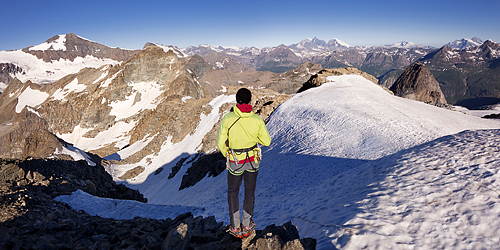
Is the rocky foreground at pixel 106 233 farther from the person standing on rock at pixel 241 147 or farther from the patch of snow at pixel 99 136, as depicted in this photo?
the patch of snow at pixel 99 136

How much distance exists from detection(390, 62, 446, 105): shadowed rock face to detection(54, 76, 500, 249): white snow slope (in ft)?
320

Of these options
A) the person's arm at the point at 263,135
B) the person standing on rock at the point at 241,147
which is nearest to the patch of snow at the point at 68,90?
the person standing on rock at the point at 241,147

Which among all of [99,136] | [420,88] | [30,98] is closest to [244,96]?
[420,88]

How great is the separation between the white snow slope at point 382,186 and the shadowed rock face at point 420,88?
97660mm

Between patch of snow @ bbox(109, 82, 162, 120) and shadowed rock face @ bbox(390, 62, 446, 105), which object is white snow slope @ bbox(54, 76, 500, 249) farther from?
patch of snow @ bbox(109, 82, 162, 120)

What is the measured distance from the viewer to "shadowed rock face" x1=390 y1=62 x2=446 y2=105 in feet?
343

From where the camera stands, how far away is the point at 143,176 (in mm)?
60500

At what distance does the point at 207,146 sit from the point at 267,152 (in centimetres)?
3472

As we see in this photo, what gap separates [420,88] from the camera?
106250mm

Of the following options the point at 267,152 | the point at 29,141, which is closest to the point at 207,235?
the point at 267,152

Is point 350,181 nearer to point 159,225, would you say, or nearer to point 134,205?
point 159,225

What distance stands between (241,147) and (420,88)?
128 m

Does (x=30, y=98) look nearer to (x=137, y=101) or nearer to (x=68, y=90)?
(x=68, y=90)

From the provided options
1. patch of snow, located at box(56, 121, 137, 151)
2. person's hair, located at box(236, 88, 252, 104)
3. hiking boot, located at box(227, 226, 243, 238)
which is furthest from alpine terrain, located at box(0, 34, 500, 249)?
patch of snow, located at box(56, 121, 137, 151)
